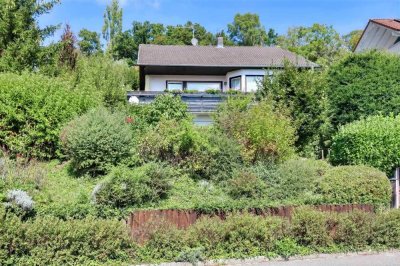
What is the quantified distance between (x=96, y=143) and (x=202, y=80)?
18.0 metres

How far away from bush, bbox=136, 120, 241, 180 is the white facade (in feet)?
50.8

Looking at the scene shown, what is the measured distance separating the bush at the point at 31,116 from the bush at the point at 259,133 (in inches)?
184

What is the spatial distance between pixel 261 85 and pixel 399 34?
11545 millimetres

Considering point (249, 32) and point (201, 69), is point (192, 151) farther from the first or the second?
point (249, 32)

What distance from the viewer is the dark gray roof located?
26.4m

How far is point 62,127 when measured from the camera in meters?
11.8

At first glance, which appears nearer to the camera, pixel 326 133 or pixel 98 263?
pixel 98 263

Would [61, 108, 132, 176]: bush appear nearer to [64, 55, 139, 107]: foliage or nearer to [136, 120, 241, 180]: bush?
[136, 120, 241, 180]: bush

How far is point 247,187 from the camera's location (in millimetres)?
Result: 10070

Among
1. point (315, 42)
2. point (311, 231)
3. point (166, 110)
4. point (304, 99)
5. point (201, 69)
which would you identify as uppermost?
point (315, 42)

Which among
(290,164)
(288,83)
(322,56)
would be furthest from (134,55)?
(290,164)

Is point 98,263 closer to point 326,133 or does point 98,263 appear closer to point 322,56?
point 326,133

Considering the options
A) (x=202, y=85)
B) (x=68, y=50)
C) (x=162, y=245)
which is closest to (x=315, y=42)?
(x=202, y=85)

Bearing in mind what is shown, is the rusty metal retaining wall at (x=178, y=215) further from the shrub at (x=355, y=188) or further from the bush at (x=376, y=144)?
the bush at (x=376, y=144)
